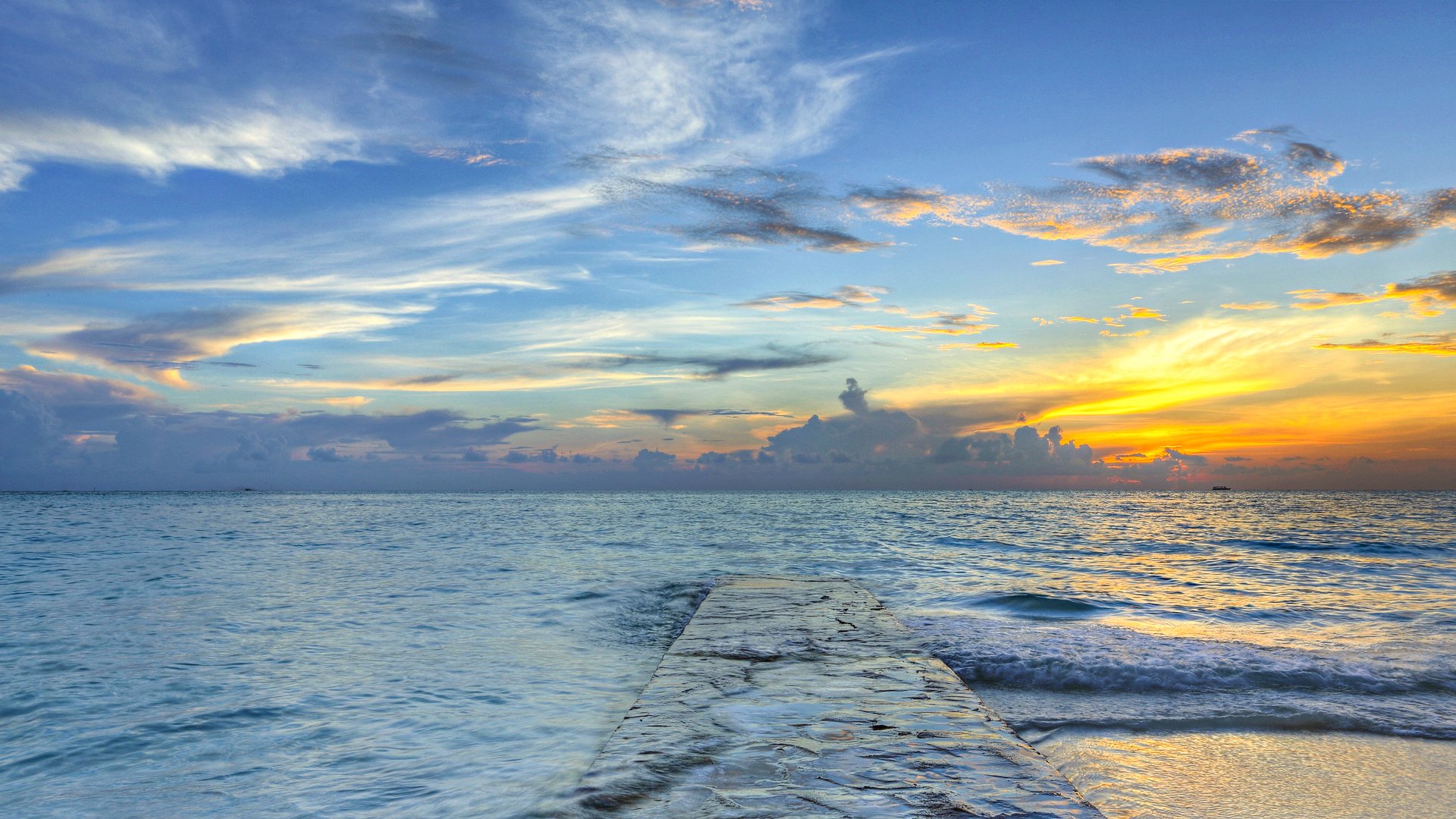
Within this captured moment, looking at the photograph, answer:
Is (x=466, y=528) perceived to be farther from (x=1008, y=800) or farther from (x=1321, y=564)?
(x=1008, y=800)

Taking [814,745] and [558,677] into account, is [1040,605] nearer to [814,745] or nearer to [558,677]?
[558,677]

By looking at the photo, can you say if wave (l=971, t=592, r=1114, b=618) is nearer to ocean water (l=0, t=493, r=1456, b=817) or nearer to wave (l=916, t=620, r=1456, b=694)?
ocean water (l=0, t=493, r=1456, b=817)

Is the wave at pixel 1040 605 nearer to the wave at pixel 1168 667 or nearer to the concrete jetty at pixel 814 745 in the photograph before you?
the wave at pixel 1168 667

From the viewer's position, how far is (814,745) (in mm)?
4250

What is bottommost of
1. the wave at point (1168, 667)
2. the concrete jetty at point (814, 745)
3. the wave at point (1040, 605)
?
the wave at point (1040, 605)

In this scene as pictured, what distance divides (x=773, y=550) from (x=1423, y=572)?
53.5 ft

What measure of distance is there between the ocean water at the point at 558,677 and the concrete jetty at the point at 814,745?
820 millimetres

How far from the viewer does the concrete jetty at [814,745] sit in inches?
134

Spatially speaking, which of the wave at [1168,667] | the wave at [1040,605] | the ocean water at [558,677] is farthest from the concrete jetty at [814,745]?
the wave at [1040,605]

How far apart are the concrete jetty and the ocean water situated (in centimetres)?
82

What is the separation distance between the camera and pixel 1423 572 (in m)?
18.0

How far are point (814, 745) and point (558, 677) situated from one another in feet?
14.4

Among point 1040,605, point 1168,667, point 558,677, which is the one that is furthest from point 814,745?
point 1040,605

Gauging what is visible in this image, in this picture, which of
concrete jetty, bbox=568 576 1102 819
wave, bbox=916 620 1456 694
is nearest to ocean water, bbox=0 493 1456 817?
wave, bbox=916 620 1456 694
